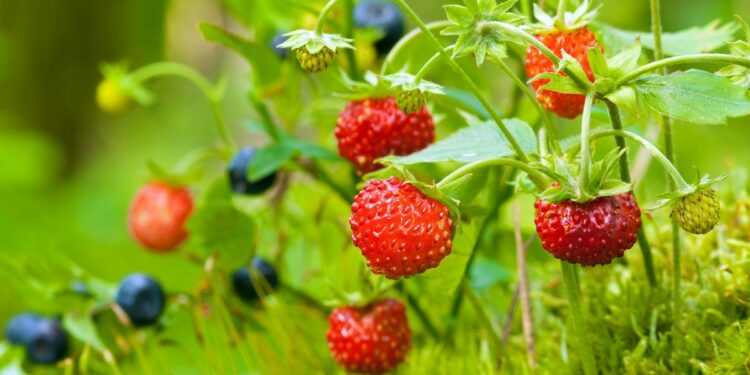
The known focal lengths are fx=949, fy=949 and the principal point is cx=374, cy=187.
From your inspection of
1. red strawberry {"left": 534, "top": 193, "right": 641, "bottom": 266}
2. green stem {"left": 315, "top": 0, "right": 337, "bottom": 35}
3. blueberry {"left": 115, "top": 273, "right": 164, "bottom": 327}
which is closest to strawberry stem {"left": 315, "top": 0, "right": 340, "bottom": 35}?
green stem {"left": 315, "top": 0, "right": 337, "bottom": 35}

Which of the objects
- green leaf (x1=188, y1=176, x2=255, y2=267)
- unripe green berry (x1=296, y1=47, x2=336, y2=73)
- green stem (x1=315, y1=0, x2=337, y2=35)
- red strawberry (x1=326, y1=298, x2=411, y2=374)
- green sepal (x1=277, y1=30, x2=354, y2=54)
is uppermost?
green stem (x1=315, y1=0, x2=337, y2=35)

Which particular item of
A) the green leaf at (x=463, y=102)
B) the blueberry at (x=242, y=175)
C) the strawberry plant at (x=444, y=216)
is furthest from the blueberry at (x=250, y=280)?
the green leaf at (x=463, y=102)

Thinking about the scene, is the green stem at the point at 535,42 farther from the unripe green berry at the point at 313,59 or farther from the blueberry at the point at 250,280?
the blueberry at the point at 250,280

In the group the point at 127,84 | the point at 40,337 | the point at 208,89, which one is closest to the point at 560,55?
the point at 208,89

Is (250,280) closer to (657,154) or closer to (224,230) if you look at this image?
(224,230)

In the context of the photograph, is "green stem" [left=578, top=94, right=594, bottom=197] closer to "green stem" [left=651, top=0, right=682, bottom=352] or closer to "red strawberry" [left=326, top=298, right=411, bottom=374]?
"green stem" [left=651, top=0, right=682, bottom=352]

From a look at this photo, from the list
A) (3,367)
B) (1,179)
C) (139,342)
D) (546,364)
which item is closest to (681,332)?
(546,364)

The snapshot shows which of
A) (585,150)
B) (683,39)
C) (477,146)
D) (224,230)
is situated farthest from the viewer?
(224,230)
